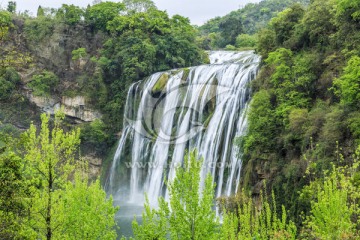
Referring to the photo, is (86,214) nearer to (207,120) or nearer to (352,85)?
(352,85)

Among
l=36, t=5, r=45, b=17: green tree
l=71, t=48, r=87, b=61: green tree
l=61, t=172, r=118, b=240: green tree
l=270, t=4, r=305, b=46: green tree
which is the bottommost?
l=61, t=172, r=118, b=240: green tree

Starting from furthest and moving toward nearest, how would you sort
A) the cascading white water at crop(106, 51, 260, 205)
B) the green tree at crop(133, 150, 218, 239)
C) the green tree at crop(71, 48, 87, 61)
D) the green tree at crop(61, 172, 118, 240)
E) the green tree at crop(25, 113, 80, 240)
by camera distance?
1. the green tree at crop(71, 48, 87, 61)
2. the cascading white water at crop(106, 51, 260, 205)
3. the green tree at crop(25, 113, 80, 240)
4. the green tree at crop(61, 172, 118, 240)
5. the green tree at crop(133, 150, 218, 239)

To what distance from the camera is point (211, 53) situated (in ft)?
141

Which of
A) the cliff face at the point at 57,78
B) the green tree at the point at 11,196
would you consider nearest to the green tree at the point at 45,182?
the green tree at the point at 11,196

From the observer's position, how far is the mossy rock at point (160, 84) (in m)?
32.0

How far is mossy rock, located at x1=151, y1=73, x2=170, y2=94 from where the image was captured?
3200 centimetres

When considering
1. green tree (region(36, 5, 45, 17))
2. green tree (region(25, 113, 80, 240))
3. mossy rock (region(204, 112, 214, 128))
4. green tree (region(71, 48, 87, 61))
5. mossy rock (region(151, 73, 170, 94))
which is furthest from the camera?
green tree (region(36, 5, 45, 17))

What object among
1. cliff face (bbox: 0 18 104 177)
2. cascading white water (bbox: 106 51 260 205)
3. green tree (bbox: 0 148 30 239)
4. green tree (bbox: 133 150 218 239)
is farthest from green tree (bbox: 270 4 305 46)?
cliff face (bbox: 0 18 104 177)

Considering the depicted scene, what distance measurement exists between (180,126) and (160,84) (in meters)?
4.97

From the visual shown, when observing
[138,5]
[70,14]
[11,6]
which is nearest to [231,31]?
[138,5]

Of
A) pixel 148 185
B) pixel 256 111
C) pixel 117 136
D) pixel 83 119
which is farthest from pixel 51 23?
pixel 256 111

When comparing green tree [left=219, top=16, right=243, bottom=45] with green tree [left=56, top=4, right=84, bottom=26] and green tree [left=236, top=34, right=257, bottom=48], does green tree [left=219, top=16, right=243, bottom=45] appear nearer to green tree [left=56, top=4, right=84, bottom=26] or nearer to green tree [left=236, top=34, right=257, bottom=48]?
green tree [left=236, top=34, right=257, bottom=48]

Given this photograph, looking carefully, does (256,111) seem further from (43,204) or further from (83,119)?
(83,119)

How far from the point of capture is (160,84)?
32.2 metres
